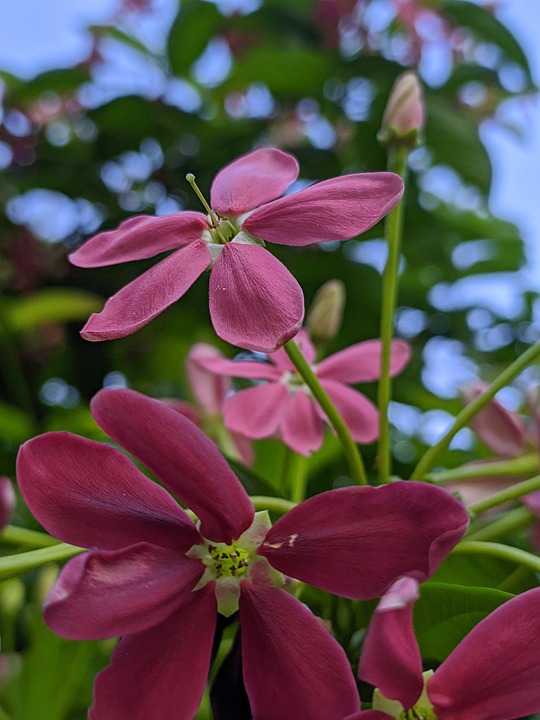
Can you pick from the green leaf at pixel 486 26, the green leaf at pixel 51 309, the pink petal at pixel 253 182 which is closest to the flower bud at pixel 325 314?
the pink petal at pixel 253 182

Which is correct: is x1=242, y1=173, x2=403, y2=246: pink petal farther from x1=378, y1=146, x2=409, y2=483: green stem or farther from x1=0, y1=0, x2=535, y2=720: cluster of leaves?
x1=0, y1=0, x2=535, y2=720: cluster of leaves

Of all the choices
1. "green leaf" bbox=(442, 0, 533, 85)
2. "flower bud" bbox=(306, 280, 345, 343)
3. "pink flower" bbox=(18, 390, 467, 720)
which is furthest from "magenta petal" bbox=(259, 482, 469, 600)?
"green leaf" bbox=(442, 0, 533, 85)

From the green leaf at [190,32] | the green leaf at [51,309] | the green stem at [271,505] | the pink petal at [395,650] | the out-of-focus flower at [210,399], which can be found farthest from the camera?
the green leaf at [190,32]

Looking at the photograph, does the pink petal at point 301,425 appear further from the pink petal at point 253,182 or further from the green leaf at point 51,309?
the green leaf at point 51,309

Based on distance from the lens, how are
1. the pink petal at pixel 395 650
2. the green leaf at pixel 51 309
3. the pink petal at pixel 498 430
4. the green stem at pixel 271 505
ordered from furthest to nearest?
the green leaf at pixel 51 309, the pink petal at pixel 498 430, the green stem at pixel 271 505, the pink petal at pixel 395 650

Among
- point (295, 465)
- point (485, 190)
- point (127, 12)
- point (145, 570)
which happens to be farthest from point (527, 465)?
point (127, 12)

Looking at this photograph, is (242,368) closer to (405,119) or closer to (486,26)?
(405,119)

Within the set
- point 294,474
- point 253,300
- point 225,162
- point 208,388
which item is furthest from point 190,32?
point 253,300
